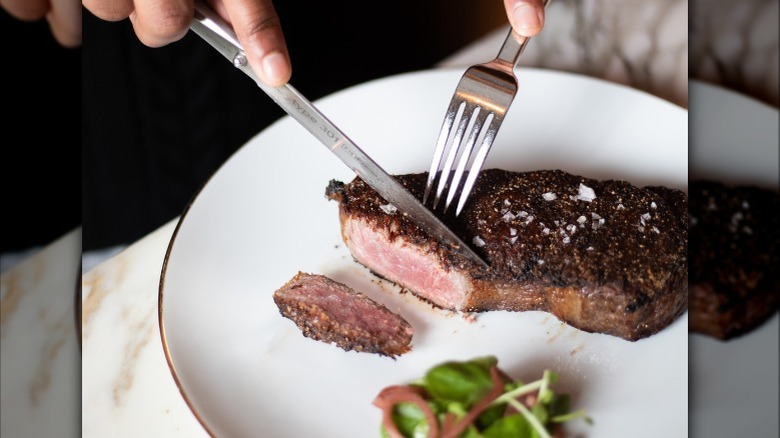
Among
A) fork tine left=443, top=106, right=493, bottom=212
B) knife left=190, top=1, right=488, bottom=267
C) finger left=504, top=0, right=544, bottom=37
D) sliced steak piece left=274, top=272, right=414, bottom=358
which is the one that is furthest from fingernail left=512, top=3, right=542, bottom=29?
sliced steak piece left=274, top=272, right=414, bottom=358

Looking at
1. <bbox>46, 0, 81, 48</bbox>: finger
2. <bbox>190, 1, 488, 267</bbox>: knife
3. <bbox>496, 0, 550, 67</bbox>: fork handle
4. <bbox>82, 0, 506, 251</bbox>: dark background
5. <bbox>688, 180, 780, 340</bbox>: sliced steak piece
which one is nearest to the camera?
<bbox>688, 180, 780, 340</bbox>: sliced steak piece

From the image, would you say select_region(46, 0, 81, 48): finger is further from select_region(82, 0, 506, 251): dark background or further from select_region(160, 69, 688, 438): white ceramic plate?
select_region(160, 69, 688, 438): white ceramic plate

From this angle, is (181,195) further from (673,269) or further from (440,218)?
(673,269)

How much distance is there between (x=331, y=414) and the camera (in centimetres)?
84

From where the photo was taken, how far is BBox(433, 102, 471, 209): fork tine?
3.14ft

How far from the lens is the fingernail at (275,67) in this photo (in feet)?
2.62

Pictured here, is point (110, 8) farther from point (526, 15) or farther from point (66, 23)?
point (526, 15)

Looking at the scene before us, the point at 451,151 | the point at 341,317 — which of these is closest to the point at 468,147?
the point at 451,151

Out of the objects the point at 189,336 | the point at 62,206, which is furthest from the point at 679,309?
the point at 62,206

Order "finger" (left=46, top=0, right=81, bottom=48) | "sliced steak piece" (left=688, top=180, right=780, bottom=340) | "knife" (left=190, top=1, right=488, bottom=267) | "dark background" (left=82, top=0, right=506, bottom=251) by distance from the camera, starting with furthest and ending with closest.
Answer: "dark background" (left=82, top=0, right=506, bottom=251), "knife" (left=190, top=1, right=488, bottom=267), "finger" (left=46, top=0, right=81, bottom=48), "sliced steak piece" (left=688, top=180, right=780, bottom=340)

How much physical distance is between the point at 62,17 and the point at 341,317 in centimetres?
48

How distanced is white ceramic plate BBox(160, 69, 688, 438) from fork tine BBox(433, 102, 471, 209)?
121 mm

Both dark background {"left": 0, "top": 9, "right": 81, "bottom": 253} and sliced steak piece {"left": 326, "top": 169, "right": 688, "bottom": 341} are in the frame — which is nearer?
dark background {"left": 0, "top": 9, "right": 81, "bottom": 253}

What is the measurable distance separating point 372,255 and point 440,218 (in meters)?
0.12
